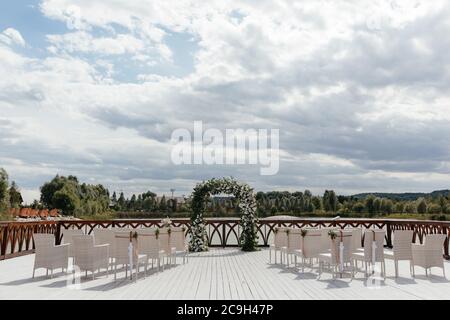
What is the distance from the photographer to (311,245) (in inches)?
372

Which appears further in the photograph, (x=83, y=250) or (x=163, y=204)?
(x=163, y=204)

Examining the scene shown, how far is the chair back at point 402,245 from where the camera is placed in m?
8.81

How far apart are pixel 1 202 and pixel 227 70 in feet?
104

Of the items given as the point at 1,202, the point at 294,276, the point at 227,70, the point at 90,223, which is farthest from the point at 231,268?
the point at 1,202

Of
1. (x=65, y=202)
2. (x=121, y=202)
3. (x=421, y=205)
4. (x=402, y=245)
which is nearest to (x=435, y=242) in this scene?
(x=402, y=245)

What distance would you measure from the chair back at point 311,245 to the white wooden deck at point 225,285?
1.39 feet

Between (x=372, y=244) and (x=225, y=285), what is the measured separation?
319cm

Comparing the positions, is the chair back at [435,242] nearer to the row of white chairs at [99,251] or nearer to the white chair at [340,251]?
the white chair at [340,251]

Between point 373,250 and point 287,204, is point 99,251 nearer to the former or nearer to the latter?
point 373,250

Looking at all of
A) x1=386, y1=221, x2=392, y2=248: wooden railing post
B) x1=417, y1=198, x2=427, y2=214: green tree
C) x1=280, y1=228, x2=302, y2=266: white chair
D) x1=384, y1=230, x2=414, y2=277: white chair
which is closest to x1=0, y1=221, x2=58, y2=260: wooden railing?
x1=280, y1=228, x2=302, y2=266: white chair

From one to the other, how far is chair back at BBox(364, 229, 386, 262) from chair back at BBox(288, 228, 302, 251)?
1.68 meters

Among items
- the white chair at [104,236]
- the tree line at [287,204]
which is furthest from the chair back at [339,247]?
the tree line at [287,204]

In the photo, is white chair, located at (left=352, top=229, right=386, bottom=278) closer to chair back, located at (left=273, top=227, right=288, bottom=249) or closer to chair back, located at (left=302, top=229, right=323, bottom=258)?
chair back, located at (left=302, top=229, right=323, bottom=258)

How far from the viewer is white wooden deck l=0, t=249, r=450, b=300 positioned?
6.86 m
